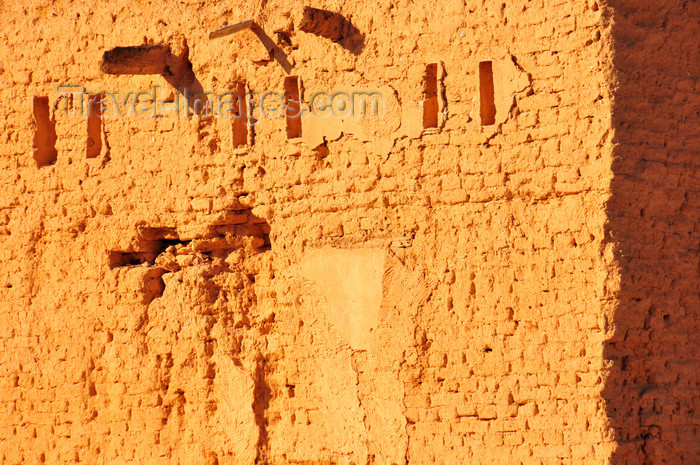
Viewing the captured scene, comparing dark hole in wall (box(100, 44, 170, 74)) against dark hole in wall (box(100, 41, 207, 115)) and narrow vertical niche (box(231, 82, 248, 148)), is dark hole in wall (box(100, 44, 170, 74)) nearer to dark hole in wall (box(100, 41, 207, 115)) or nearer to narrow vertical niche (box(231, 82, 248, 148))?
dark hole in wall (box(100, 41, 207, 115))

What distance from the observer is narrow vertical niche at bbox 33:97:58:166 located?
919cm

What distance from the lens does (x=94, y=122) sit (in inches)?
356

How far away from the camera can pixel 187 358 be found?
28.2 feet

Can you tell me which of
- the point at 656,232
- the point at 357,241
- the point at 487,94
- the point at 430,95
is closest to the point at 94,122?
the point at 357,241

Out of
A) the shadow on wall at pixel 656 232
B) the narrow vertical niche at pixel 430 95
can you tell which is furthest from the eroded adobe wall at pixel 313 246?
the shadow on wall at pixel 656 232

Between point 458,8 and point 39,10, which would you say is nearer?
point 458,8

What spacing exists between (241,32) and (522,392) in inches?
116

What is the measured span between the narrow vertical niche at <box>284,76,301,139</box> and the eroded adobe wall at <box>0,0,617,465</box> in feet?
0.09

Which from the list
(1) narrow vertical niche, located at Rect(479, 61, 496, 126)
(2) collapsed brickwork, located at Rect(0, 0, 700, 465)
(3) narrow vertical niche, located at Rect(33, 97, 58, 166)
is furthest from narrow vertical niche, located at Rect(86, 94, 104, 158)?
(1) narrow vertical niche, located at Rect(479, 61, 496, 126)

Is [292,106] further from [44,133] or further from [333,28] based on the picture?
[44,133]

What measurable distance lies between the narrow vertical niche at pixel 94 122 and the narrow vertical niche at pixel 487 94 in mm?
2751

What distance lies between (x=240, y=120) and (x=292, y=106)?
40 centimetres

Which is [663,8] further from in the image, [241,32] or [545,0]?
[241,32]

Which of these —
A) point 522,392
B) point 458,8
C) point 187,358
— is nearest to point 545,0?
point 458,8
